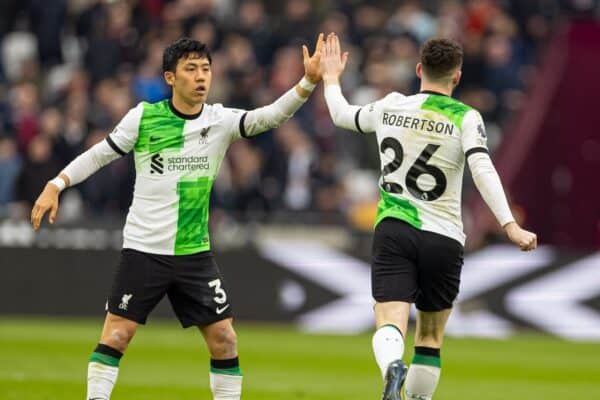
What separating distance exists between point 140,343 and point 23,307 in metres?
3.19

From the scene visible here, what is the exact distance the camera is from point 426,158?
30.3 feet

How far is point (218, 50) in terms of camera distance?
22.4m

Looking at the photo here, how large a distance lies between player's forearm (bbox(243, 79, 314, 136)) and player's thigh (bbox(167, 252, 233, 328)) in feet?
3.10

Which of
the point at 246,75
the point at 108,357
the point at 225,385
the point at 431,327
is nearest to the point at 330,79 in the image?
the point at 431,327

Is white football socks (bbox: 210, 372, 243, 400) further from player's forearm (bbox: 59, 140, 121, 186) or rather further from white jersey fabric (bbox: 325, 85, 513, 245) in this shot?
player's forearm (bbox: 59, 140, 121, 186)

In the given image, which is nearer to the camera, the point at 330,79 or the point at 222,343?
the point at 222,343

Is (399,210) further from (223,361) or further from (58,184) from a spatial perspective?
(58,184)

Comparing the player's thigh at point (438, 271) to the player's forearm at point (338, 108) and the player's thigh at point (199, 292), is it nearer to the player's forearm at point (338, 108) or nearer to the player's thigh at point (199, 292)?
the player's forearm at point (338, 108)

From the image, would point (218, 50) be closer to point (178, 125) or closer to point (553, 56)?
point (553, 56)

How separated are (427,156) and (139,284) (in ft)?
6.85

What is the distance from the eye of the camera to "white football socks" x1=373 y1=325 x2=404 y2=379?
884 centimetres

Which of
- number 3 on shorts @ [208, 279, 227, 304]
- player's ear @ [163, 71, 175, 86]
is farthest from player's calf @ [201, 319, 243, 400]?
player's ear @ [163, 71, 175, 86]

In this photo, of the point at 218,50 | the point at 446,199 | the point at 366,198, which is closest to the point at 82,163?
the point at 446,199

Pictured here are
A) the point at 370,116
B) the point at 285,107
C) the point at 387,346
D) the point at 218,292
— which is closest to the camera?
the point at 387,346
